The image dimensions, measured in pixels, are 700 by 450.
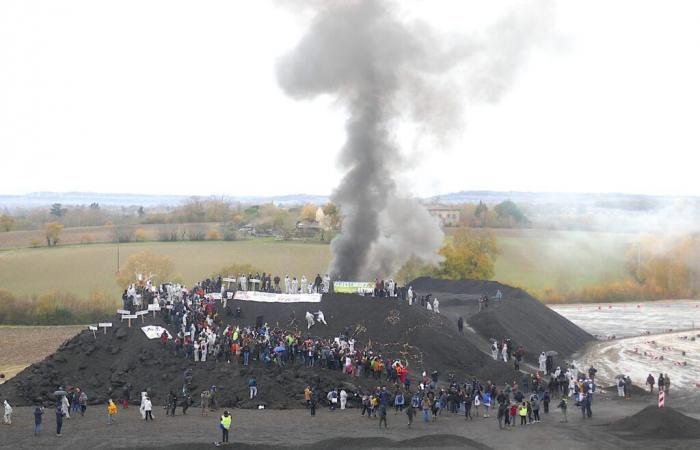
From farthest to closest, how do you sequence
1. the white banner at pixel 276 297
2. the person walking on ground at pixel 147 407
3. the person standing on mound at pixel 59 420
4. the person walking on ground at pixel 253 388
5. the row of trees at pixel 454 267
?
the row of trees at pixel 454 267 → the white banner at pixel 276 297 → the person walking on ground at pixel 253 388 → the person walking on ground at pixel 147 407 → the person standing on mound at pixel 59 420

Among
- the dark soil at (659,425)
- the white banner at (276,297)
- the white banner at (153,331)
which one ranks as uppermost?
the white banner at (276,297)

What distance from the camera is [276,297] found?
1859 inches

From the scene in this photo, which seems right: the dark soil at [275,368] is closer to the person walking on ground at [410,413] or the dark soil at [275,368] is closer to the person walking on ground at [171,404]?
the person walking on ground at [171,404]

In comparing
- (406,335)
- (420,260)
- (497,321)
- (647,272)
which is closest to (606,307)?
(647,272)

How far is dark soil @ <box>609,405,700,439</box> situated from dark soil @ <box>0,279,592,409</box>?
945cm

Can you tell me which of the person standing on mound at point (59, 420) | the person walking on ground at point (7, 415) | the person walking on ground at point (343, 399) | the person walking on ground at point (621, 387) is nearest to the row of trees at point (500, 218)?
the person walking on ground at point (621, 387)

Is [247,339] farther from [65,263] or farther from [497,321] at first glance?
[65,263]

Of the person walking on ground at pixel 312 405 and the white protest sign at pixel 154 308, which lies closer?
the person walking on ground at pixel 312 405

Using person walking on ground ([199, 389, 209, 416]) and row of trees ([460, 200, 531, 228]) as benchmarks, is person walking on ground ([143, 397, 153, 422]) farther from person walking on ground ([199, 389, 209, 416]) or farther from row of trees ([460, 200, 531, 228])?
row of trees ([460, 200, 531, 228])

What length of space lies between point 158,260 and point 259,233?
1476 inches

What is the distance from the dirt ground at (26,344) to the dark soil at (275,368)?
47.9ft

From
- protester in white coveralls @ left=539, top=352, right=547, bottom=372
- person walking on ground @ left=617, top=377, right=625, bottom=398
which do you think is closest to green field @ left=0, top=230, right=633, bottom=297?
protester in white coveralls @ left=539, top=352, right=547, bottom=372

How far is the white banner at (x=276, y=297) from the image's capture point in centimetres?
4688

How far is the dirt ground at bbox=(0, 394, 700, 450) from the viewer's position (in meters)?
28.7
